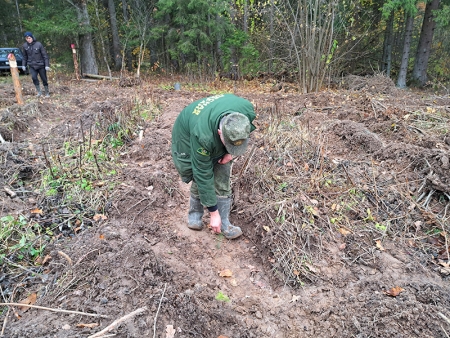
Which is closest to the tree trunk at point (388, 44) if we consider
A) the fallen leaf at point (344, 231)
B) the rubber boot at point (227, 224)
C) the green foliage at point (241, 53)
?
the green foliage at point (241, 53)

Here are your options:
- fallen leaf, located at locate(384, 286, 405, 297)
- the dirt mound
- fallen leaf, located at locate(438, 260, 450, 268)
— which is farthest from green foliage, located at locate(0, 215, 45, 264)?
the dirt mound

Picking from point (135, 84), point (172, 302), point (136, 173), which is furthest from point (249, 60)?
point (172, 302)

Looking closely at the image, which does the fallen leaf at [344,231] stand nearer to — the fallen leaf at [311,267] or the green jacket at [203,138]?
the fallen leaf at [311,267]

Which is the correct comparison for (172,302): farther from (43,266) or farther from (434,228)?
(434,228)

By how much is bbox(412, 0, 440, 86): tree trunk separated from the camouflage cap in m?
12.4

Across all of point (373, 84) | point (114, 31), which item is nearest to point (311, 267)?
point (373, 84)

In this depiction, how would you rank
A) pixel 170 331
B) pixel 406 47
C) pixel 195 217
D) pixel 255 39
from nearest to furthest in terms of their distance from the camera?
pixel 170 331 → pixel 195 217 → pixel 406 47 → pixel 255 39

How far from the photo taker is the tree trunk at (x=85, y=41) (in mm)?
12594

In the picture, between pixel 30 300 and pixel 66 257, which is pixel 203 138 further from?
pixel 30 300

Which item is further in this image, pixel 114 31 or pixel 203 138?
pixel 114 31

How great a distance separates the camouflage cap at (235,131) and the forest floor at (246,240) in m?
1.17

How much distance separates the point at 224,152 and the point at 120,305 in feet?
4.69

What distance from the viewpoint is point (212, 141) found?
2.39 m

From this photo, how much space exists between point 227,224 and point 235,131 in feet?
4.42
